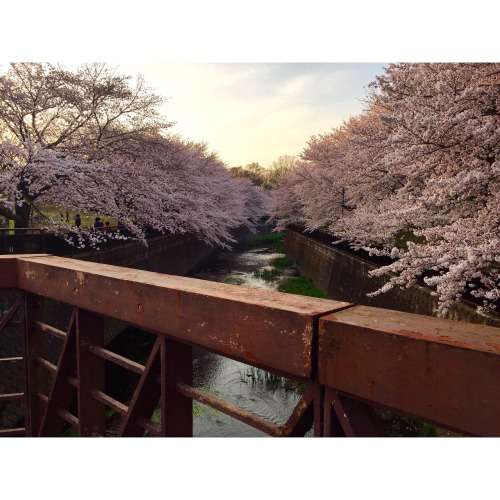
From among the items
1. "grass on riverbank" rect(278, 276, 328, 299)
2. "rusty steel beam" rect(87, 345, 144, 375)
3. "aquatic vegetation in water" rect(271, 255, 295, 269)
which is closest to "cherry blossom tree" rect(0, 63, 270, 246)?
"grass on riverbank" rect(278, 276, 328, 299)

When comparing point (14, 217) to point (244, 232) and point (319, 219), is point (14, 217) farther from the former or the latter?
point (244, 232)

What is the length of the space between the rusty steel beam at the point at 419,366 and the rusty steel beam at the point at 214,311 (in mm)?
100

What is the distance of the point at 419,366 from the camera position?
42.4 inches

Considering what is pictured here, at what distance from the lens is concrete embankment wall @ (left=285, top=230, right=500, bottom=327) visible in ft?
27.3

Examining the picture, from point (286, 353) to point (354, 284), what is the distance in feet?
50.3

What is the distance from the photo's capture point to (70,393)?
8.48 ft

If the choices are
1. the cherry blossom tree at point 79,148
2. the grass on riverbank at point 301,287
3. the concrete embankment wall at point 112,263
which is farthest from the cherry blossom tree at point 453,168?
the grass on riverbank at point 301,287

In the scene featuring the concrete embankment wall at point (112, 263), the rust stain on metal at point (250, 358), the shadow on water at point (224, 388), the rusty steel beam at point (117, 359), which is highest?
the rust stain on metal at point (250, 358)

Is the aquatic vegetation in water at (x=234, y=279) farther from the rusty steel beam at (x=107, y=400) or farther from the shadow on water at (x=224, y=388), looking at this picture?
the rusty steel beam at (x=107, y=400)

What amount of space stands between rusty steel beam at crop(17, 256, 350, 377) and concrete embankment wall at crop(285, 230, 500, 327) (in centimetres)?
531

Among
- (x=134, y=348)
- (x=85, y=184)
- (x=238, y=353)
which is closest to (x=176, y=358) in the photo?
(x=238, y=353)

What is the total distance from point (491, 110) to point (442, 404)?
248 inches

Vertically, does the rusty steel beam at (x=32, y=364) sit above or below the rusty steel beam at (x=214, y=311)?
below

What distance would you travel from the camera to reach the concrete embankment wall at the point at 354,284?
8.32m
